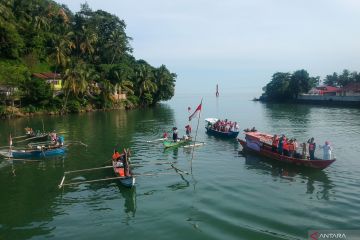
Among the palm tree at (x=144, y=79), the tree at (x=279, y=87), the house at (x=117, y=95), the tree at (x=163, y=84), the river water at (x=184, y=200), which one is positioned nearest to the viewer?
the river water at (x=184, y=200)

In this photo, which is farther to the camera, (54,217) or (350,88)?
(350,88)

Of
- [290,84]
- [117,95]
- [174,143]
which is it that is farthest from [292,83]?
[174,143]

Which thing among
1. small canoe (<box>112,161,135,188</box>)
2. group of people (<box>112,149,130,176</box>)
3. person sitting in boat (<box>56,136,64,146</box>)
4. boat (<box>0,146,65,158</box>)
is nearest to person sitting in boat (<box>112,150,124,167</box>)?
group of people (<box>112,149,130,176</box>)

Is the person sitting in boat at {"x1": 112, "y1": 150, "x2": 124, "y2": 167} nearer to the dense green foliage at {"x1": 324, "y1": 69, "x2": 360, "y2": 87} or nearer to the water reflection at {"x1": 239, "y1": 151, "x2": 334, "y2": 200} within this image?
the water reflection at {"x1": 239, "y1": 151, "x2": 334, "y2": 200}

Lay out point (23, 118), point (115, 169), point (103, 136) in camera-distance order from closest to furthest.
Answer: point (115, 169)
point (103, 136)
point (23, 118)

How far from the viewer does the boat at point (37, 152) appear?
32281 millimetres

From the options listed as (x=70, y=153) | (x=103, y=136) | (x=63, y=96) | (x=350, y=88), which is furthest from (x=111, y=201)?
(x=350, y=88)

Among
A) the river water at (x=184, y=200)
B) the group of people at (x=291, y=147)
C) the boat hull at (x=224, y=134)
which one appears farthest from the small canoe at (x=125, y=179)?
the boat hull at (x=224, y=134)

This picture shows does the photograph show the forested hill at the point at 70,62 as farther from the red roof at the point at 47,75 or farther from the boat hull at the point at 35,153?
the boat hull at the point at 35,153

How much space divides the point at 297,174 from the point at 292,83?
114601mm

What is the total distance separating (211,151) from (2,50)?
68215 millimetres

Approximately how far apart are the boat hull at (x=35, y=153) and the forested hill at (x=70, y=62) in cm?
4105

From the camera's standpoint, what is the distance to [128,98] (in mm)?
102125

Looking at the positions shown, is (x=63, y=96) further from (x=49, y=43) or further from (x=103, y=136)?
(x=103, y=136)
